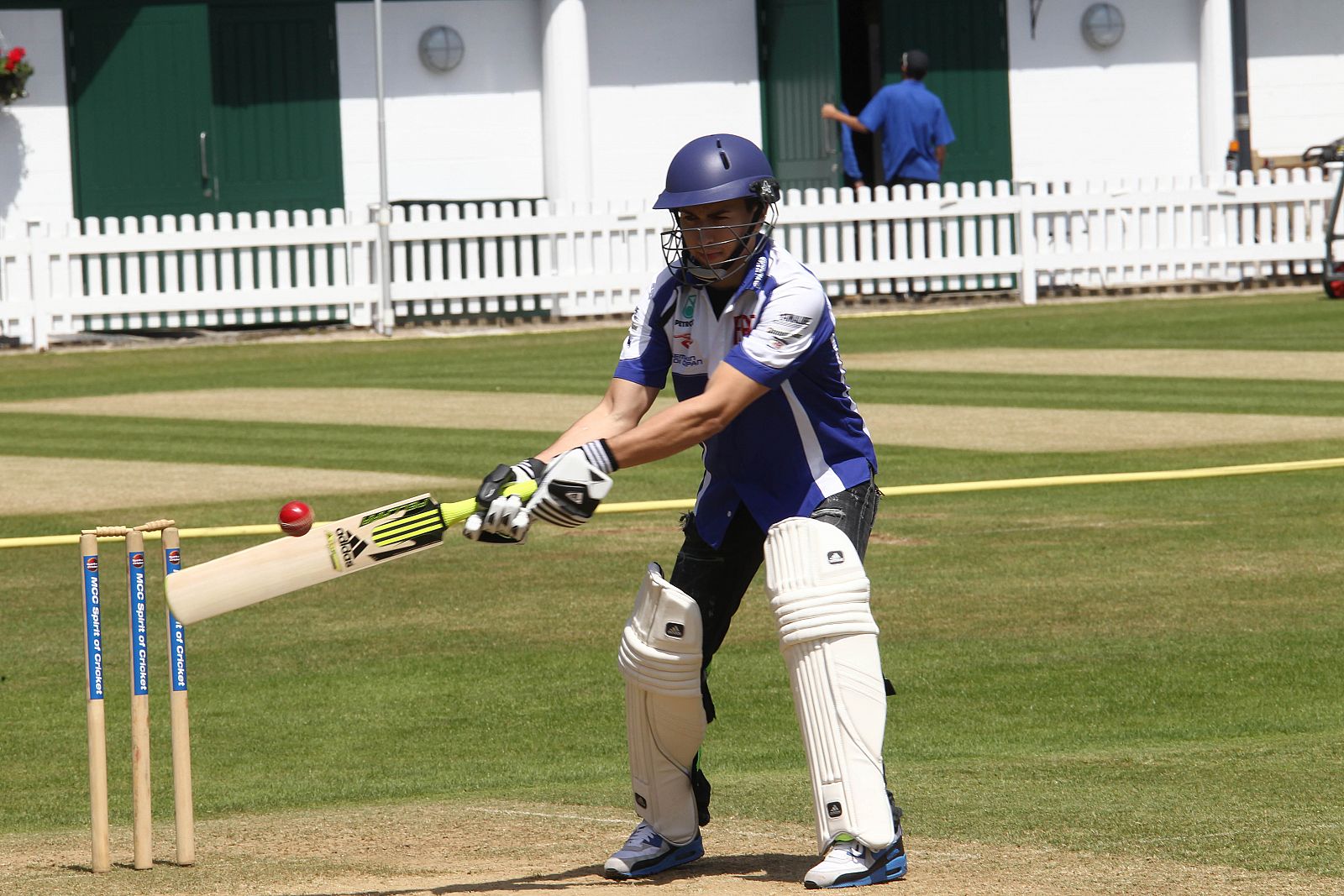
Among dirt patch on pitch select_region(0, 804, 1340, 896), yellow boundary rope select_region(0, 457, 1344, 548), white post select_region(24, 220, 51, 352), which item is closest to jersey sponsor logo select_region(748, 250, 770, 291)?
dirt patch on pitch select_region(0, 804, 1340, 896)

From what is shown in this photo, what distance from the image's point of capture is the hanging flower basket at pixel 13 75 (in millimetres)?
23250

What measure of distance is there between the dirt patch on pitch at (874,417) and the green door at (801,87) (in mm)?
9246

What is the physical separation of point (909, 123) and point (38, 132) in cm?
1036

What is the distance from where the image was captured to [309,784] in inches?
259

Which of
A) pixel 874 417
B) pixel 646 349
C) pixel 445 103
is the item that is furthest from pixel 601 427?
pixel 445 103

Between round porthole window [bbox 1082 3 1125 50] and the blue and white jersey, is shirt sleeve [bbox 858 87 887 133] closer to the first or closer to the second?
round porthole window [bbox 1082 3 1125 50]

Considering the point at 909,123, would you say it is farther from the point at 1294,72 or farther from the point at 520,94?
the point at 1294,72

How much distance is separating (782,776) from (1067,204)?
678 inches

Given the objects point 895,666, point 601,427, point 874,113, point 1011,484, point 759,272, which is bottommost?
point 895,666

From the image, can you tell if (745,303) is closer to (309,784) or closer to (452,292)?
(309,784)

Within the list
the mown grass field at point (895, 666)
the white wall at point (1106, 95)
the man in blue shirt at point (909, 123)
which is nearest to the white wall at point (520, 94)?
the man in blue shirt at point (909, 123)

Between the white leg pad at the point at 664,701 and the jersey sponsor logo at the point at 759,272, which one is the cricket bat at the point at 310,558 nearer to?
the white leg pad at the point at 664,701

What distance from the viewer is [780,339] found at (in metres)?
4.98

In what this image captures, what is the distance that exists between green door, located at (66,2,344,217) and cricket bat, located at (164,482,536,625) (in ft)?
65.5
